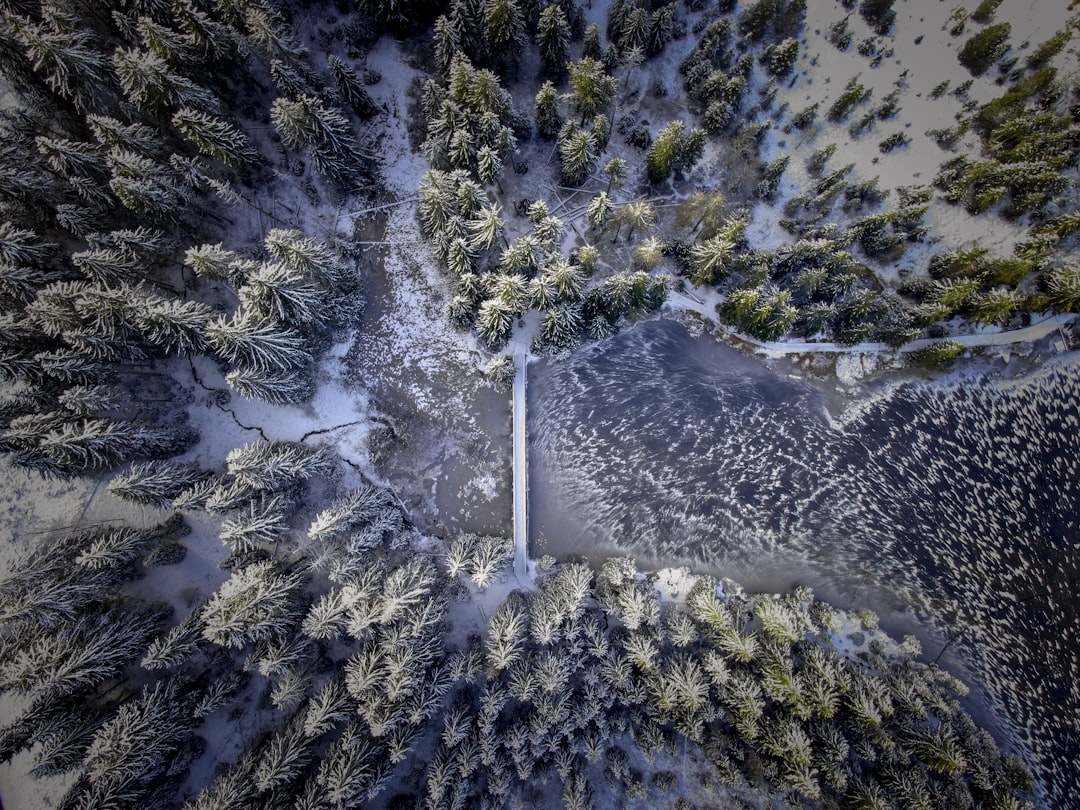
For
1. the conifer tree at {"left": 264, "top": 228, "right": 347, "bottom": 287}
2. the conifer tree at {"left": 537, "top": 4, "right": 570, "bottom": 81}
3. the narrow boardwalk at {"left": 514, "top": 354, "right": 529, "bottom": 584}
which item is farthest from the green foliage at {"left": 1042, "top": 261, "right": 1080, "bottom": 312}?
the conifer tree at {"left": 264, "top": 228, "right": 347, "bottom": 287}

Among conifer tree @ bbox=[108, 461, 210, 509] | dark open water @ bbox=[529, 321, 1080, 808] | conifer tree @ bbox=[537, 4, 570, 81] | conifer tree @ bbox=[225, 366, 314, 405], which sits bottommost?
dark open water @ bbox=[529, 321, 1080, 808]

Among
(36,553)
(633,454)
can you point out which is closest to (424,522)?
(633,454)

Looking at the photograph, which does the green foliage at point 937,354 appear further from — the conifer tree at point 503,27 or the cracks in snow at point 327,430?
the cracks in snow at point 327,430

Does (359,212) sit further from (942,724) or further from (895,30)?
(942,724)

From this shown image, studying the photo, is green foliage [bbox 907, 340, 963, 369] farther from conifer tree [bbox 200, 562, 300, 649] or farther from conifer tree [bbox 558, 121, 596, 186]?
conifer tree [bbox 200, 562, 300, 649]

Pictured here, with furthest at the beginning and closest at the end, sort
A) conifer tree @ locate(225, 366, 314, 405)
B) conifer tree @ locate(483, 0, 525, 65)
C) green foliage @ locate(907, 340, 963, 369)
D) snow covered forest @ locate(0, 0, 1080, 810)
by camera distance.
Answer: green foliage @ locate(907, 340, 963, 369) < conifer tree @ locate(483, 0, 525, 65) < conifer tree @ locate(225, 366, 314, 405) < snow covered forest @ locate(0, 0, 1080, 810)

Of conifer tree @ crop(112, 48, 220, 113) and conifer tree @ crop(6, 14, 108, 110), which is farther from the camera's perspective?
conifer tree @ crop(112, 48, 220, 113)

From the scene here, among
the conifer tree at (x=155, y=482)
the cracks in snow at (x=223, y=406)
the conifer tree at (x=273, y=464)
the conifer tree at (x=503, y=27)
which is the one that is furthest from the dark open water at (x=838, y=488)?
the conifer tree at (x=503, y=27)
